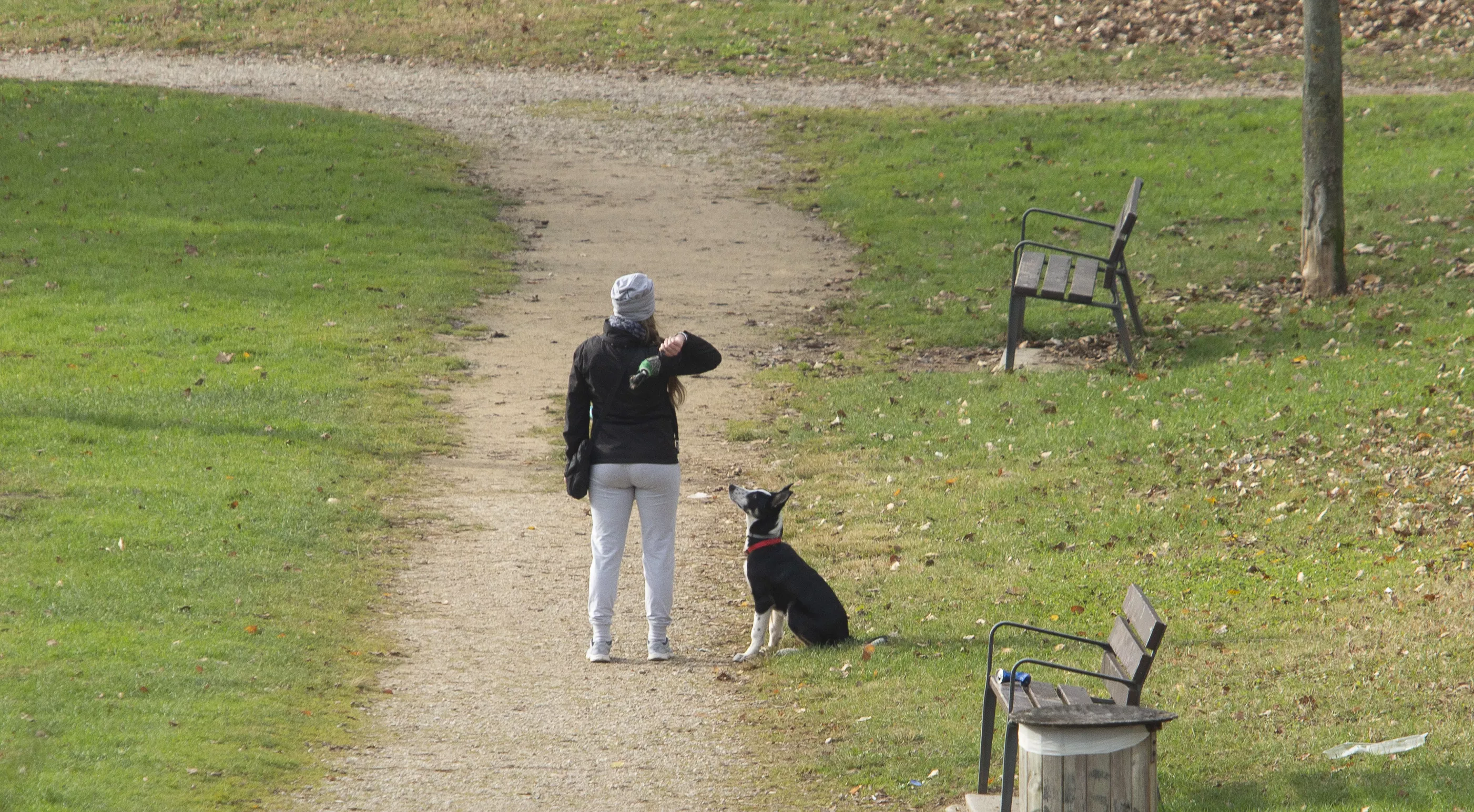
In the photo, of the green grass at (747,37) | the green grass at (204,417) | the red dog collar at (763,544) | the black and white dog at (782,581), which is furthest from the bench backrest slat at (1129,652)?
the green grass at (747,37)

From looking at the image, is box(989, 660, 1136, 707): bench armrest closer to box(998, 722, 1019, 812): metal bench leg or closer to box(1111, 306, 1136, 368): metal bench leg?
box(998, 722, 1019, 812): metal bench leg

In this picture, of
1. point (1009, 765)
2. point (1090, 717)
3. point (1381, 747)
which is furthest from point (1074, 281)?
point (1090, 717)

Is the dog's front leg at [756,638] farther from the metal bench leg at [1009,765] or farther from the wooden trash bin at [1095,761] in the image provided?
the wooden trash bin at [1095,761]

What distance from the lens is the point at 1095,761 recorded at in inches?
198

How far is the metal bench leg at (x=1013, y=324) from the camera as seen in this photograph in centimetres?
1309

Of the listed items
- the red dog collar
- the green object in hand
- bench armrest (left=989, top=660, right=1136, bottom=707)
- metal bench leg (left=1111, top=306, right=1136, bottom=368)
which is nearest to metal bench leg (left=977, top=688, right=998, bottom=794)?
bench armrest (left=989, top=660, right=1136, bottom=707)

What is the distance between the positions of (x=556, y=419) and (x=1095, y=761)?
322 inches

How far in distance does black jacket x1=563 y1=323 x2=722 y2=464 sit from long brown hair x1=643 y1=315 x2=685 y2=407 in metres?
0.02

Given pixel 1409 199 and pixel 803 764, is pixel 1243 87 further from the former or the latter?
pixel 803 764

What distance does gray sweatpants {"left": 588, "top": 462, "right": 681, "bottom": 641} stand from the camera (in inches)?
298

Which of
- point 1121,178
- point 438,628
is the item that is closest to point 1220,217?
point 1121,178

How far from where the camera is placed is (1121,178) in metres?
19.3

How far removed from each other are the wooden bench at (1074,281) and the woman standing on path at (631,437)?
609 centimetres

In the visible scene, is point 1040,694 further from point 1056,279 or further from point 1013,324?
point 1056,279
